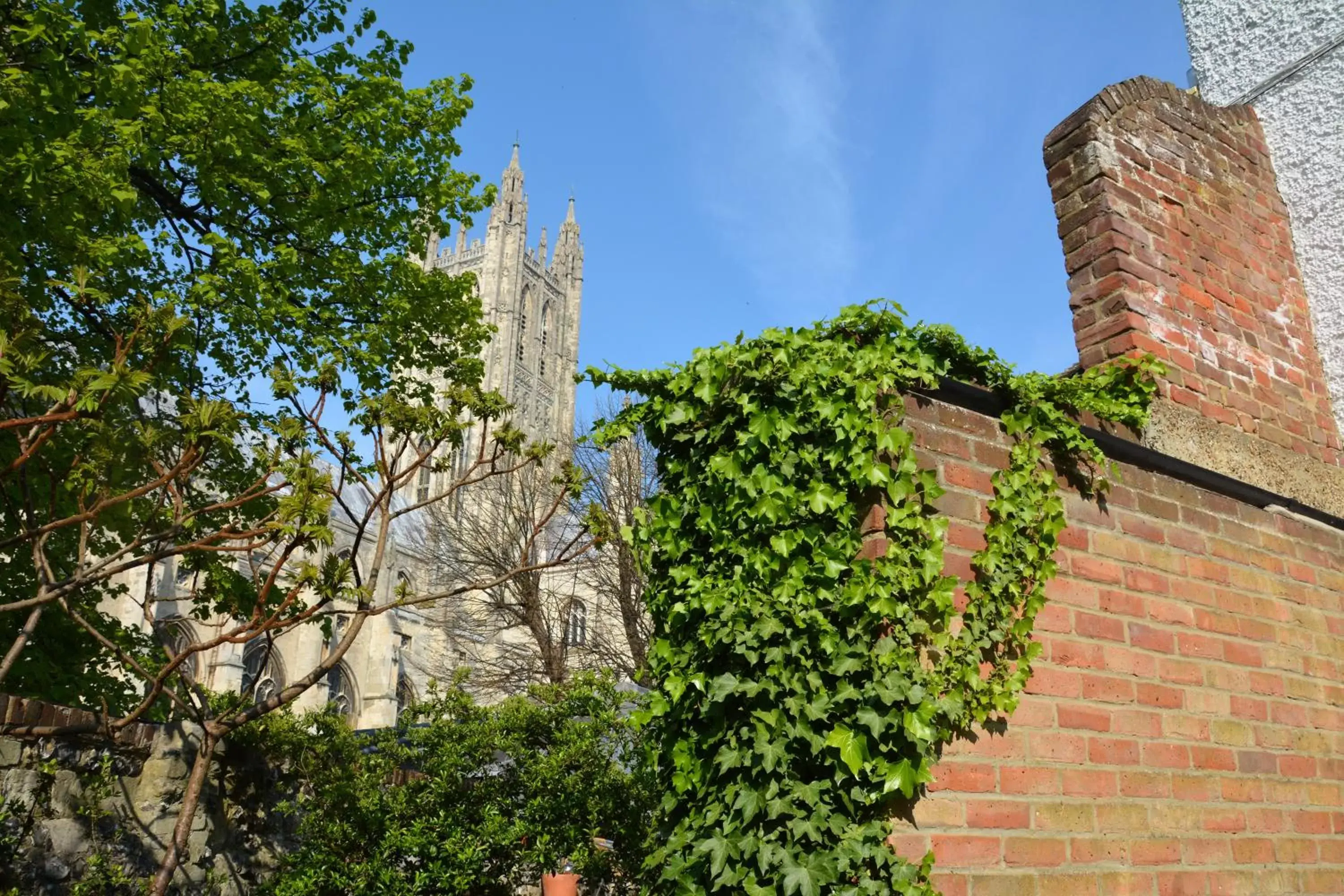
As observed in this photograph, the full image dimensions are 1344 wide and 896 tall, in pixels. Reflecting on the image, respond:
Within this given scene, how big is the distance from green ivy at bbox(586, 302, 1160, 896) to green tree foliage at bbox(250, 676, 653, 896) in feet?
16.2

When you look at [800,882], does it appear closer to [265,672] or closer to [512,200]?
[265,672]

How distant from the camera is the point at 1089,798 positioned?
2.63 meters

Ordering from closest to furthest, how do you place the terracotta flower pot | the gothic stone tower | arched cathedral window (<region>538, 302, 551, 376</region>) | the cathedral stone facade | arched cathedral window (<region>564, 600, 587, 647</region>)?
the terracotta flower pot → arched cathedral window (<region>564, 600, 587, 647</region>) → the cathedral stone facade → the gothic stone tower → arched cathedral window (<region>538, 302, 551, 376</region>)

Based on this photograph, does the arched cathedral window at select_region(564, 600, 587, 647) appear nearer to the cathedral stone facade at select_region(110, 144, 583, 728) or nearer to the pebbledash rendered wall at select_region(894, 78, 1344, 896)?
the cathedral stone facade at select_region(110, 144, 583, 728)

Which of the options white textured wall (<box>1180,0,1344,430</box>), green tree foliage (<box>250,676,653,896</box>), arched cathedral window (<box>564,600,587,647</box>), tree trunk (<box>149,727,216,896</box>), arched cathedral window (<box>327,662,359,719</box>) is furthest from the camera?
arched cathedral window (<box>327,662,359,719</box>)

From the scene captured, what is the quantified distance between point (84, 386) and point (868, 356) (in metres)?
3.43

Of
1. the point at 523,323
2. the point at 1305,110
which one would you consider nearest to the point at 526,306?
the point at 523,323

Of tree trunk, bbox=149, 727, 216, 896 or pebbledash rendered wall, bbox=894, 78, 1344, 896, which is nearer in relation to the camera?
pebbledash rendered wall, bbox=894, 78, 1344, 896

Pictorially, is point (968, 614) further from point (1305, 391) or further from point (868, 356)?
point (1305, 391)

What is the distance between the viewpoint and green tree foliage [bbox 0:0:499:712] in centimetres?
541

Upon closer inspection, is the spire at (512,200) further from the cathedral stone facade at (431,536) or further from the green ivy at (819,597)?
the green ivy at (819,597)

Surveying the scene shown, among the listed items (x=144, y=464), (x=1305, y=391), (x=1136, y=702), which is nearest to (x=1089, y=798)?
(x=1136, y=702)

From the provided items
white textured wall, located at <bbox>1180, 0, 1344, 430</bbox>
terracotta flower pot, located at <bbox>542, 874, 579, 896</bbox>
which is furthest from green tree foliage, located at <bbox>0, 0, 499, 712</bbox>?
white textured wall, located at <bbox>1180, 0, 1344, 430</bbox>

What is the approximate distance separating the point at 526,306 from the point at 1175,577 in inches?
2559
